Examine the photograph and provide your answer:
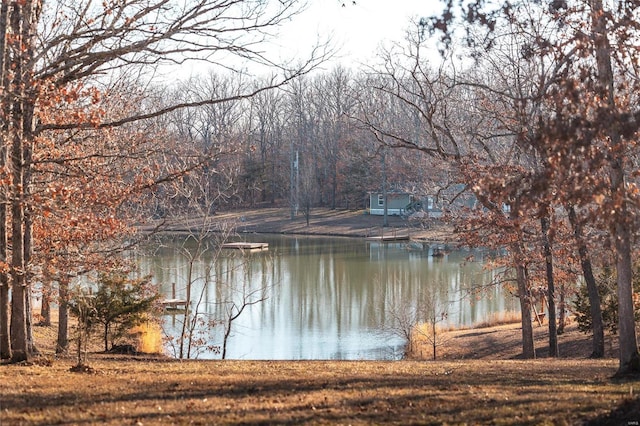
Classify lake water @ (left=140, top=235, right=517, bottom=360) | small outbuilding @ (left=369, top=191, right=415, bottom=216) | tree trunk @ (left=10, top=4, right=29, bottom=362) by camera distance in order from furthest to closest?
small outbuilding @ (left=369, top=191, right=415, bottom=216)
lake water @ (left=140, top=235, right=517, bottom=360)
tree trunk @ (left=10, top=4, right=29, bottom=362)

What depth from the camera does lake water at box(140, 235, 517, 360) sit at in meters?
21.5

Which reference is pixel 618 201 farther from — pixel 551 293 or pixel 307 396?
pixel 551 293

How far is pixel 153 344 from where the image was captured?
1992 centimetres

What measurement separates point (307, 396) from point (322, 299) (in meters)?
20.9

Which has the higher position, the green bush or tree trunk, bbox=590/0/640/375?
tree trunk, bbox=590/0/640/375

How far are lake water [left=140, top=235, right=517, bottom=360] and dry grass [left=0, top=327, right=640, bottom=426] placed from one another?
8.41m

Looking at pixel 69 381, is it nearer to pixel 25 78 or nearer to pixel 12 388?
pixel 12 388

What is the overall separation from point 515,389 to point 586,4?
4.83 meters

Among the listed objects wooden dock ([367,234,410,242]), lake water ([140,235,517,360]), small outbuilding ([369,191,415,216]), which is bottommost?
lake water ([140,235,517,360])

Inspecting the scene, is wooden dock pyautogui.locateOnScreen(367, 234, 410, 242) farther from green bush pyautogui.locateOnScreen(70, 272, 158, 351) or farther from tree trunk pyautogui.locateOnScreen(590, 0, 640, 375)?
tree trunk pyautogui.locateOnScreen(590, 0, 640, 375)

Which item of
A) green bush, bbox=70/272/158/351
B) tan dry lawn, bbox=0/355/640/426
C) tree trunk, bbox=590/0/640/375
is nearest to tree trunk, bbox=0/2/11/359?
tan dry lawn, bbox=0/355/640/426

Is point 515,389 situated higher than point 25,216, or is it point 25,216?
point 25,216

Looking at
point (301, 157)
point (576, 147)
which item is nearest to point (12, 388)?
point (576, 147)

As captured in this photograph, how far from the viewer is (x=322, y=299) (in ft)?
95.1
